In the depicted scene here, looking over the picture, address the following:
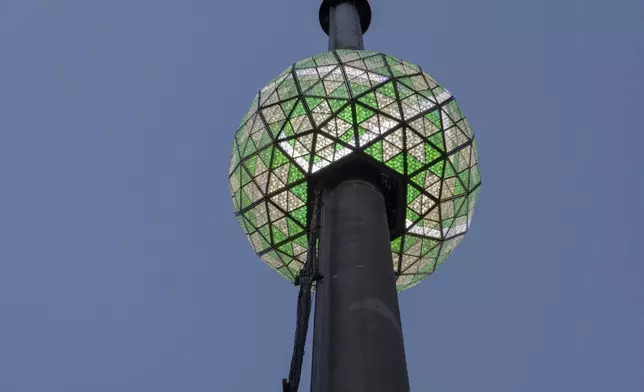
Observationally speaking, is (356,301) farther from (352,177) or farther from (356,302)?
(352,177)

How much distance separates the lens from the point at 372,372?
41.7 feet

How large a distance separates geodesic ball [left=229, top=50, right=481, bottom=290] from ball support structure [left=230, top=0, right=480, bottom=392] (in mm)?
29

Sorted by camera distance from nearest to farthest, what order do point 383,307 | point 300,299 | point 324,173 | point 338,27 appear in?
point 383,307, point 300,299, point 324,173, point 338,27

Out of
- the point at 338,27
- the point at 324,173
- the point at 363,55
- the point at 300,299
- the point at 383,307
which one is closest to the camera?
the point at 383,307

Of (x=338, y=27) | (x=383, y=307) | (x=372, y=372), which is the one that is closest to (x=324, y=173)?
(x=383, y=307)

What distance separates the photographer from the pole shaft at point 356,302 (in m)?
12.9

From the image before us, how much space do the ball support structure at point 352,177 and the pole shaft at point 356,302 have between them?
4 centimetres

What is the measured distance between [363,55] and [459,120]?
288cm

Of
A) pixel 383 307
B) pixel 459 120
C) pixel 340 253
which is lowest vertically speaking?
pixel 383 307

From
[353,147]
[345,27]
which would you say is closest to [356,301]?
[353,147]

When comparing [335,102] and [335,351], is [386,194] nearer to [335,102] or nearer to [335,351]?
[335,102]

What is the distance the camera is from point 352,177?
705 inches

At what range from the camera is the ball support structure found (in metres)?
15.6

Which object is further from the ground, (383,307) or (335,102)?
(335,102)
